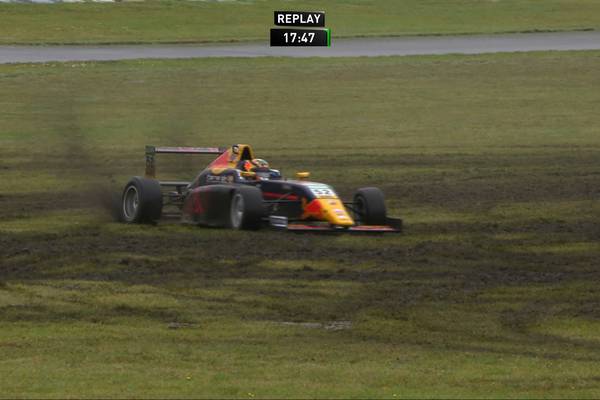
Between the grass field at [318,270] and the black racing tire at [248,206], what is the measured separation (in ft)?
0.72

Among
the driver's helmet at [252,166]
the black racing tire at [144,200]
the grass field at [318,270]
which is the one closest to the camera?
the grass field at [318,270]

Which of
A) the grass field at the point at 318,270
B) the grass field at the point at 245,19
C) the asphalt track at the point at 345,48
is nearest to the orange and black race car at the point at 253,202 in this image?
the grass field at the point at 318,270

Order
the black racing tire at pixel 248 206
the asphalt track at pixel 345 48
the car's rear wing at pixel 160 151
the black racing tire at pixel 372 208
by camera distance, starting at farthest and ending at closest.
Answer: the asphalt track at pixel 345 48 < the car's rear wing at pixel 160 151 < the black racing tire at pixel 372 208 < the black racing tire at pixel 248 206

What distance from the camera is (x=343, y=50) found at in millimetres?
49469

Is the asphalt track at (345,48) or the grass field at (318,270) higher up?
the asphalt track at (345,48)

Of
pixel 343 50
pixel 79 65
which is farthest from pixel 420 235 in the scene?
pixel 343 50

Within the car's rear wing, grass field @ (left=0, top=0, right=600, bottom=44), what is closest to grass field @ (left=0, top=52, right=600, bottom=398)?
the car's rear wing

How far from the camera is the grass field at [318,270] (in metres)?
10.6

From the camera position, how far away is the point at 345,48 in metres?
50.2

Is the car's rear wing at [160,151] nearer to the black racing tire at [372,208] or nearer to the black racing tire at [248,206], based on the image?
the black racing tire at [248,206]

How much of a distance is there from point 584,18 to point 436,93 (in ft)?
83.2

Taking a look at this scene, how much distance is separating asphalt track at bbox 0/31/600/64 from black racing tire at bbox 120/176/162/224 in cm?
2595

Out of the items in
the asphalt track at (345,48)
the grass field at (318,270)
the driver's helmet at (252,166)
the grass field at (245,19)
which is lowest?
the grass field at (318,270)

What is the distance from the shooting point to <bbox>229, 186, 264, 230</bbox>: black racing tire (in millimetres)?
17516
